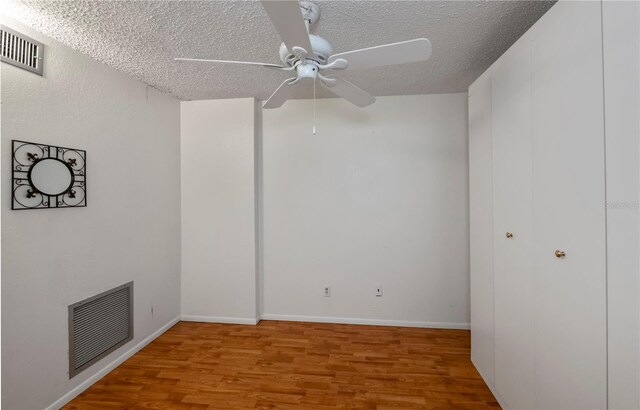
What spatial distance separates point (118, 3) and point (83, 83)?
2.61 feet

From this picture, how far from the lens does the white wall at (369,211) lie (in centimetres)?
273

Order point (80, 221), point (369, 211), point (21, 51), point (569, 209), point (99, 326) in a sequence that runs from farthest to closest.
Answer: point (369, 211), point (99, 326), point (80, 221), point (21, 51), point (569, 209)

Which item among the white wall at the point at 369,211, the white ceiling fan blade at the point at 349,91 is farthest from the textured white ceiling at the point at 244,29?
the white wall at the point at 369,211

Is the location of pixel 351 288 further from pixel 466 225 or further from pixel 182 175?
pixel 182 175

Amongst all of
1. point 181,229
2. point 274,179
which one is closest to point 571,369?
point 274,179

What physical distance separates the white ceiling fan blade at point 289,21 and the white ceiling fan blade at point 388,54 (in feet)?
0.62

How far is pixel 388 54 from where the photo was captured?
46.9 inches

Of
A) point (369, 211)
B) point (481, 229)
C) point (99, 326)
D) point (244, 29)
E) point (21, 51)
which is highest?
point (244, 29)

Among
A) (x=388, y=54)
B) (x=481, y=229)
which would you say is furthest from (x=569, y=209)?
(x=388, y=54)

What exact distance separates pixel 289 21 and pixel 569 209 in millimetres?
1379

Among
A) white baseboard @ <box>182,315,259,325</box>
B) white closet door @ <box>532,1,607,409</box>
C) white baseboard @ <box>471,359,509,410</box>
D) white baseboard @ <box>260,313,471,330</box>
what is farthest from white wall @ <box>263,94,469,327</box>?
white closet door @ <box>532,1,607,409</box>

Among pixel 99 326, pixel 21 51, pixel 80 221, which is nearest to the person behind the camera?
pixel 21 51

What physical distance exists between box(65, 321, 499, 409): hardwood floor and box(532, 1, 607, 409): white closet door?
0.78 meters

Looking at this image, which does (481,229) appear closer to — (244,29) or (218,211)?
(244,29)
